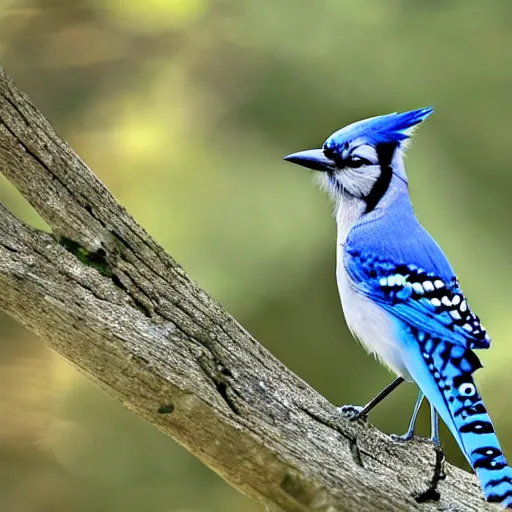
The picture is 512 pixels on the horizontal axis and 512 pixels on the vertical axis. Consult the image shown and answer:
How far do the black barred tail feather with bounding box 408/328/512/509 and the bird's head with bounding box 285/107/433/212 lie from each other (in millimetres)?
232

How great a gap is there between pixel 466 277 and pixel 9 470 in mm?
1162

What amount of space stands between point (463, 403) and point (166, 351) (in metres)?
0.37

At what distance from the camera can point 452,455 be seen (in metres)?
1.97

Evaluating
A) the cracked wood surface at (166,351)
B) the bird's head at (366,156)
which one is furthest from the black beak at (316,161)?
the cracked wood surface at (166,351)

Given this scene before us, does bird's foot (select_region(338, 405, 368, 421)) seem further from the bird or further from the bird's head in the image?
the bird's head

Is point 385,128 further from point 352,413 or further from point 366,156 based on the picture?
point 352,413

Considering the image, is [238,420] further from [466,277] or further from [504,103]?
[504,103]

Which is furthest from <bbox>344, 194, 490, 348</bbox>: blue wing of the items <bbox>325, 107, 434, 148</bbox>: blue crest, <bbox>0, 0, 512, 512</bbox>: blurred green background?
<bbox>0, 0, 512, 512</bbox>: blurred green background

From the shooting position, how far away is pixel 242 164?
220 cm

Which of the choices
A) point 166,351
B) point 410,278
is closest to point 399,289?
point 410,278

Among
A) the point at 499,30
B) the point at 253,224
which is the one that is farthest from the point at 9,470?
the point at 499,30

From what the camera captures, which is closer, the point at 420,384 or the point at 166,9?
the point at 420,384

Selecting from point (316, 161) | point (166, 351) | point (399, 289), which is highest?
point (316, 161)

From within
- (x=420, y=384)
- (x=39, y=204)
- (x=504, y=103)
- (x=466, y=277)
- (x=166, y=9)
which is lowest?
(x=39, y=204)
